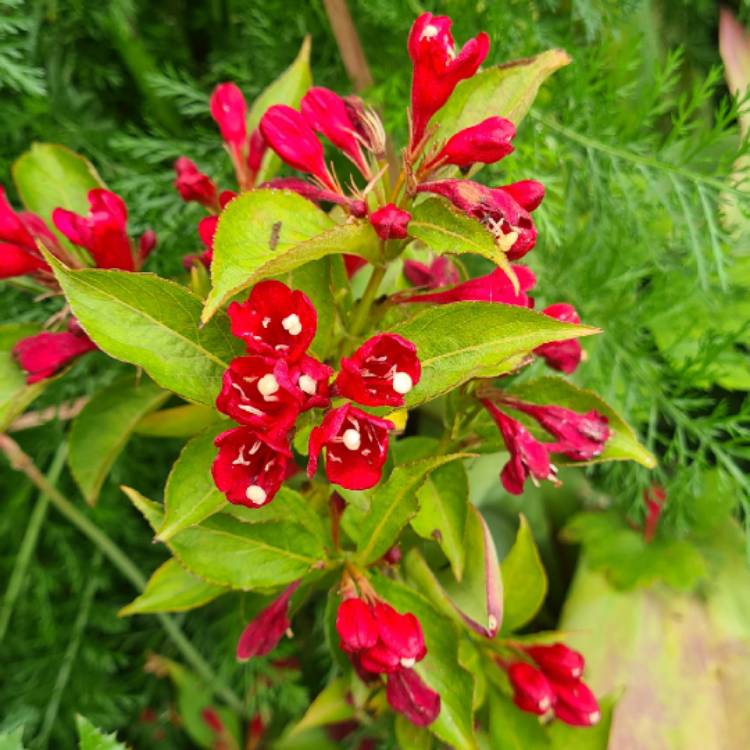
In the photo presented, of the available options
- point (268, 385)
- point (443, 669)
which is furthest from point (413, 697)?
point (268, 385)

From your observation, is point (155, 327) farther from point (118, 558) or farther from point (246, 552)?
point (118, 558)

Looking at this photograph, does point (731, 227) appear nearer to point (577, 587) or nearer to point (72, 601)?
point (577, 587)

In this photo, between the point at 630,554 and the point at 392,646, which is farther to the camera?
the point at 630,554

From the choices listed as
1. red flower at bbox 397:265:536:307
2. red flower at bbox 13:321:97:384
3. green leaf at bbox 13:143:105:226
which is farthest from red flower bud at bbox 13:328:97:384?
red flower at bbox 397:265:536:307

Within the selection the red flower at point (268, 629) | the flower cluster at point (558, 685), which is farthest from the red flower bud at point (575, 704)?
the red flower at point (268, 629)

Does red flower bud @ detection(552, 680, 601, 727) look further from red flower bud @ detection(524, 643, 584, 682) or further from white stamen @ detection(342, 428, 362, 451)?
white stamen @ detection(342, 428, 362, 451)

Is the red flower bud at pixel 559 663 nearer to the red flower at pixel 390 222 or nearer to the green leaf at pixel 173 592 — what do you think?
the green leaf at pixel 173 592
